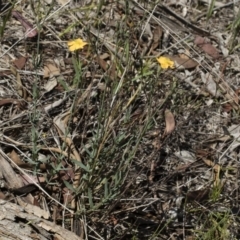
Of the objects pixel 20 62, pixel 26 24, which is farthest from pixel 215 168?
pixel 26 24

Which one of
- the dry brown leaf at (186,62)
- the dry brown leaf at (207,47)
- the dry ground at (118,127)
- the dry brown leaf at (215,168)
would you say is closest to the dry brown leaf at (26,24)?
the dry ground at (118,127)

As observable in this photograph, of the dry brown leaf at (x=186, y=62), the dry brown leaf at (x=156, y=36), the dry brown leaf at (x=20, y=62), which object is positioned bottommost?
the dry brown leaf at (x=186, y=62)

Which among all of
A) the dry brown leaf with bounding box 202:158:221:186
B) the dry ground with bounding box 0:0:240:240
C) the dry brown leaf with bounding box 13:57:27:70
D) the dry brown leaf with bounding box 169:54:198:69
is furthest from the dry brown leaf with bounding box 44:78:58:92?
the dry brown leaf with bounding box 202:158:221:186

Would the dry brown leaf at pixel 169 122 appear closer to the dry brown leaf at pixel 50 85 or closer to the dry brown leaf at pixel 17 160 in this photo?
→ the dry brown leaf at pixel 50 85

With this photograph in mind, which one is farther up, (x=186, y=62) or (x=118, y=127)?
(x=118, y=127)

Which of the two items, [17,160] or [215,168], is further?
[215,168]

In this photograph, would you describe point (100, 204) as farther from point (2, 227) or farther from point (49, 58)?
point (49, 58)

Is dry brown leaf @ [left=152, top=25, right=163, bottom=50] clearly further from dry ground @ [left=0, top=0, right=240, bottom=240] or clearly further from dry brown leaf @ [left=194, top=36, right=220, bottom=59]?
dry brown leaf @ [left=194, top=36, right=220, bottom=59]

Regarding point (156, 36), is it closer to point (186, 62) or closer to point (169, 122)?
point (186, 62)

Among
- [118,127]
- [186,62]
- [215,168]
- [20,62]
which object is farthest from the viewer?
[186,62]
